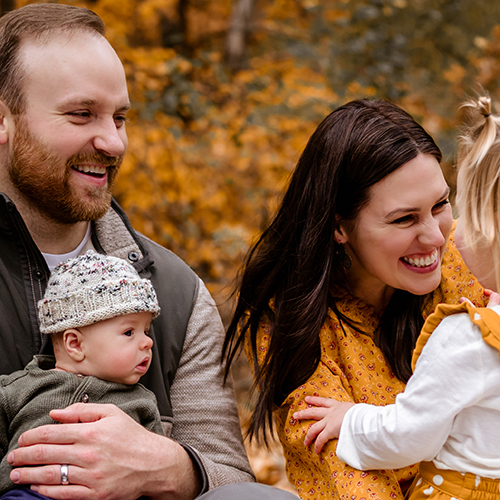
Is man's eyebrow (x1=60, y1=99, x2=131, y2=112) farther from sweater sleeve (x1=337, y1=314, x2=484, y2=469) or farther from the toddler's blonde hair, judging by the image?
sweater sleeve (x1=337, y1=314, x2=484, y2=469)

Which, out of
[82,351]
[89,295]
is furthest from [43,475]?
[89,295]

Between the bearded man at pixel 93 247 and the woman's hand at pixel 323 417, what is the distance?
0.20 meters

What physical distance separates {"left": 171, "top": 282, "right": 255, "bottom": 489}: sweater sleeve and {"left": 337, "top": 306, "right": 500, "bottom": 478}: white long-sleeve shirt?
0.64 m

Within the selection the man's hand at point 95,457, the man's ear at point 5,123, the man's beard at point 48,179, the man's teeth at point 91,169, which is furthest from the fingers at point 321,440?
the man's ear at point 5,123

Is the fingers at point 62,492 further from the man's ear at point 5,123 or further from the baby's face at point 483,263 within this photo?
the baby's face at point 483,263

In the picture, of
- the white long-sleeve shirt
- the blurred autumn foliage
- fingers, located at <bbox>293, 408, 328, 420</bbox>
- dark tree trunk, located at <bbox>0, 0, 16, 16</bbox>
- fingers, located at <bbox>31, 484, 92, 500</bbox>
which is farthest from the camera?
the blurred autumn foliage

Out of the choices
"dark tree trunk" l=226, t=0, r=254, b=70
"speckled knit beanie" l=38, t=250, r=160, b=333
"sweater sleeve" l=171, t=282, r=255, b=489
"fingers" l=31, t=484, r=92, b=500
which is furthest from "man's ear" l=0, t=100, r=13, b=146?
"dark tree trunk" l=226, t=0, r=254, b=70

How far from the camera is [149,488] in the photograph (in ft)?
6.84

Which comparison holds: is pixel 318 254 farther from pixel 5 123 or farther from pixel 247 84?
pixel 247 84

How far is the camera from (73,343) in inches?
80.6

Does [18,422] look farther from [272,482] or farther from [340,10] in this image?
[340,10]

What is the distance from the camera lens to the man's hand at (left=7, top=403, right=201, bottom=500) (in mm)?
1915

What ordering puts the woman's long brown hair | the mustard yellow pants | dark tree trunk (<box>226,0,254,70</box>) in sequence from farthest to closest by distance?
dark tree trunk (<box>226,0,254,70</box>), the woman's long brown hair, the mustard yellow pants

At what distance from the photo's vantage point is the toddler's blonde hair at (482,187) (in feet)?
6.20
